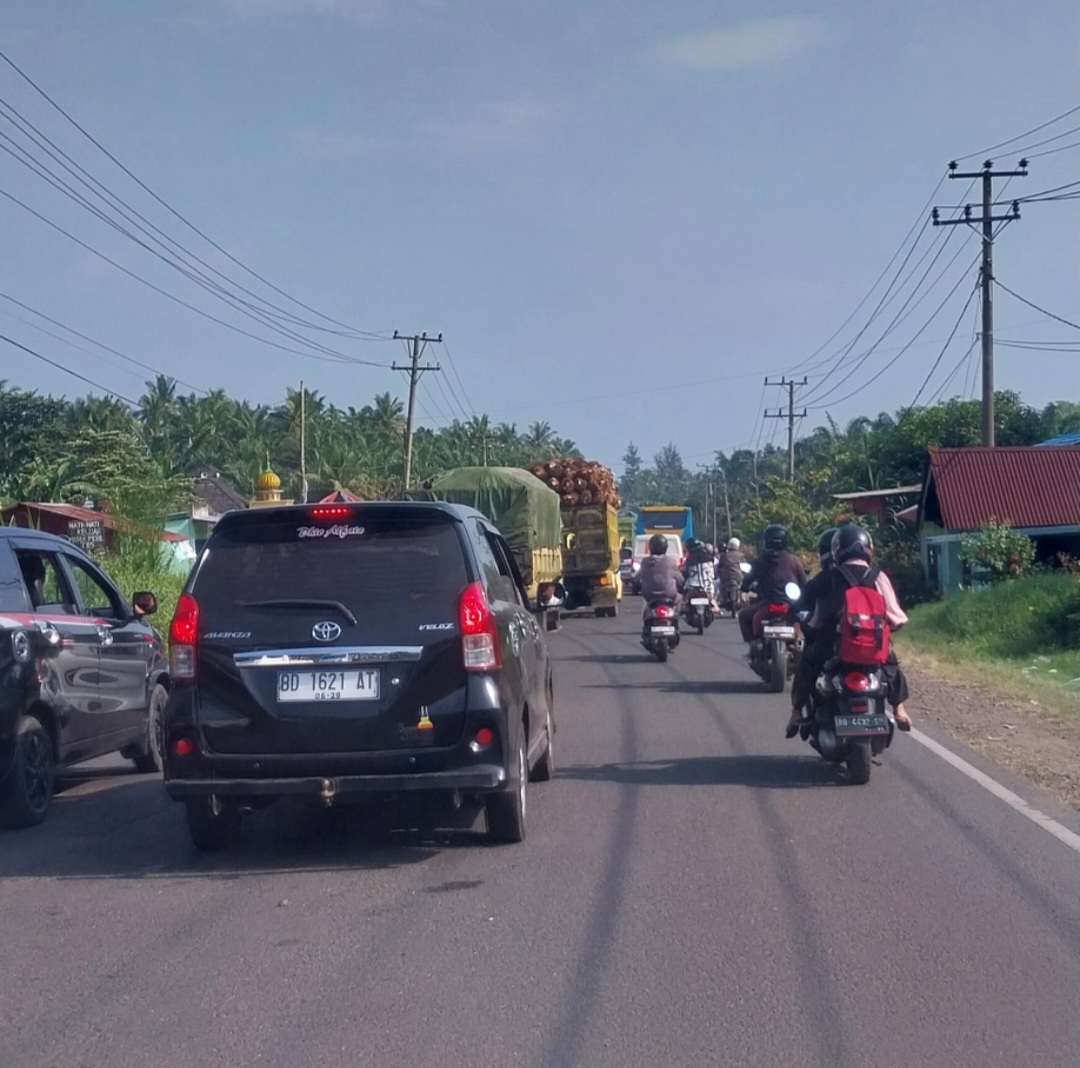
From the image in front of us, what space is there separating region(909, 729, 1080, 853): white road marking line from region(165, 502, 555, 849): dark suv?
3.11 m

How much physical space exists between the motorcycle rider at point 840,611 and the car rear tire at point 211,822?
4.29 metres

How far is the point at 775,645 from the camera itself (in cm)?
1540

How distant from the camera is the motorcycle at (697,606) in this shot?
24.6 meters

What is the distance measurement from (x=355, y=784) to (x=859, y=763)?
393 cm

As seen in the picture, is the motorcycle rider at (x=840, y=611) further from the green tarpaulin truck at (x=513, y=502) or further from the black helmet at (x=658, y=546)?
the green tarpaulin truck at (x=513, y=502)

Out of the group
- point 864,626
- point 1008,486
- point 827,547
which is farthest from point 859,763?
point 1008,486

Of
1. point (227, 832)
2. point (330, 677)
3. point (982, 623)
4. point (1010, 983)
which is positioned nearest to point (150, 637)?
point (227, 832)

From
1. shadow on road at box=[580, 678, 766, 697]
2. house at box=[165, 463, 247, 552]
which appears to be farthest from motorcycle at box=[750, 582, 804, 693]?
house at box=[165, 463, 247, 552]

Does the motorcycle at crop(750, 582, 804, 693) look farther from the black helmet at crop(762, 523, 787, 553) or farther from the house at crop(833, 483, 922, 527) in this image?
the house at crop(833, 483, 922, 527)

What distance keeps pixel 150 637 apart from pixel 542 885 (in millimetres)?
5387

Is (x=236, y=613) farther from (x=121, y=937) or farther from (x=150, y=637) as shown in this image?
(x=150, y=637)

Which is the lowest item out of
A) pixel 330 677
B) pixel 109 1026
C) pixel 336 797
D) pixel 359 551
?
pixel 109 1026

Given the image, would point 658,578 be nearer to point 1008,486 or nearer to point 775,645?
point 775,645

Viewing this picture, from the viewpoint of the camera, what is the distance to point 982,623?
77.3 ft
